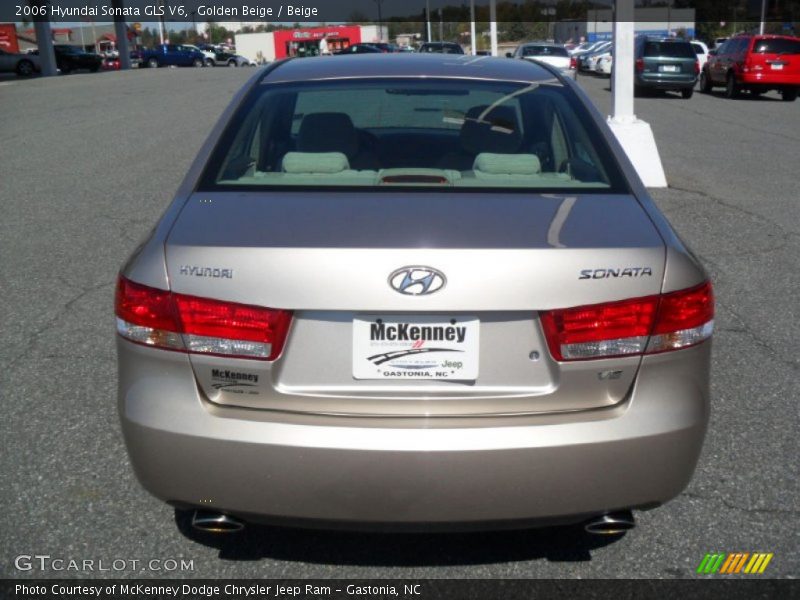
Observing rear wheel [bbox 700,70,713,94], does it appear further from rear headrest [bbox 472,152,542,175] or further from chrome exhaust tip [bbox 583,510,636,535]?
chrome exhaust tip [bbox 583,510,636,535]

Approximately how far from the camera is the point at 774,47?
23750mm

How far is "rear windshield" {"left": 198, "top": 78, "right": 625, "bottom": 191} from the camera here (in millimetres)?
3186

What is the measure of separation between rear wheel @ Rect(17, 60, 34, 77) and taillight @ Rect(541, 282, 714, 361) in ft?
152

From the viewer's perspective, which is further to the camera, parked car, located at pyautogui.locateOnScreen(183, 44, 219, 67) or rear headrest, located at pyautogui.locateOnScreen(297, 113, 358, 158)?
parked car, located at pyautogui.locateOnScreen(183, 44, 219, 67)

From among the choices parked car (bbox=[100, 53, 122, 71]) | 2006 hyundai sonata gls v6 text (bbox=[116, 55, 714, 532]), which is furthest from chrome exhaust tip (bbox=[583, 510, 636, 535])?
parked car (bbox=[100, 53, 122, 71])

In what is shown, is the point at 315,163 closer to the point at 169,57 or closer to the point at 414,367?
the point at 414,367

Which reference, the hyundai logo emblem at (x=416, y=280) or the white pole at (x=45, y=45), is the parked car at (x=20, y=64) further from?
the hyundai logo emblem at (x=416, y=280)

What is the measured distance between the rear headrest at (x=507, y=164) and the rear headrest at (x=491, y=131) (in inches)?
10.5

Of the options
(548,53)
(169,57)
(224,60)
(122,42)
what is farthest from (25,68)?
(548,53)

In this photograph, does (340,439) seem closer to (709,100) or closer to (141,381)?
(141,381)

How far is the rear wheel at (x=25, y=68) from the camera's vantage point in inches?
1710

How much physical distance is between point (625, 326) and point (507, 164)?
105cm

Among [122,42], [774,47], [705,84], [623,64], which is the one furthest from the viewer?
[122,42]

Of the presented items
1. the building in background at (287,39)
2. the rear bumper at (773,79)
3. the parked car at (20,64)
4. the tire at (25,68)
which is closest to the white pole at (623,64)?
the rear bumper at (773,79)
